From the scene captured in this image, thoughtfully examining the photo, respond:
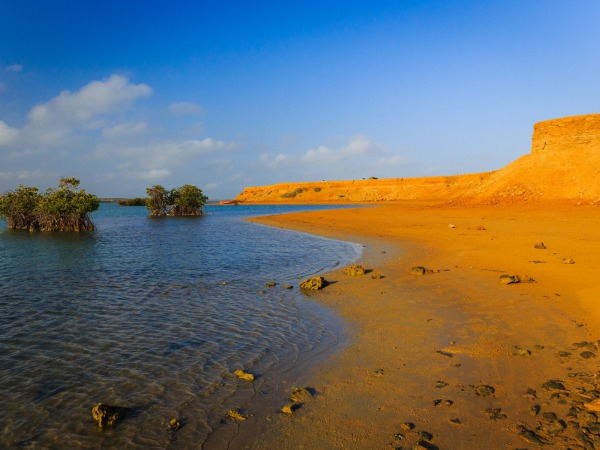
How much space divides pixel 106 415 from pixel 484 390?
594cm

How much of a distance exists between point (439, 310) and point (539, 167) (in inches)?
1977

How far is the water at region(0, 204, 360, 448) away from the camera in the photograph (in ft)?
18.2

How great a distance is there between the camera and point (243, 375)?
699cm

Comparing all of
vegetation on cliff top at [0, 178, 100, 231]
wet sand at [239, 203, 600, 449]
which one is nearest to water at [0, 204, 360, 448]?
wet sand at [239, 203, 600, 449]

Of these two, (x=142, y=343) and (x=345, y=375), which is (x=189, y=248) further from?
(x=345, y=375)

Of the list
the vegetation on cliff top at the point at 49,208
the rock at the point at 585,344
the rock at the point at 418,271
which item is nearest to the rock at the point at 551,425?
the rock at the point at 585,344

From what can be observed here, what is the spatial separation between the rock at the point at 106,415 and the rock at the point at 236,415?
1.64 meters

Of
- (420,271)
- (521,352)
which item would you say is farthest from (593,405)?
(420,271)

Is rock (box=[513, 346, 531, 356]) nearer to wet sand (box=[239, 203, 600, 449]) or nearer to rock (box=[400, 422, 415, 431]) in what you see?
wet sand (box=[239, 203, 600, 449])

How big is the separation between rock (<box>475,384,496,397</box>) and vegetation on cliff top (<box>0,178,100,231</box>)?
4257 centimetres

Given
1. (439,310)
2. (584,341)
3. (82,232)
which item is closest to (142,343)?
(439,310)

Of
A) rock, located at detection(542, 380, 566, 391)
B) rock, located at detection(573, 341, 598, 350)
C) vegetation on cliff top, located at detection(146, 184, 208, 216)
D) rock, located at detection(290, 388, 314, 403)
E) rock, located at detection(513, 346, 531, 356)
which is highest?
vegetation on cliff top, located at detection(146, 184, 208, 216)

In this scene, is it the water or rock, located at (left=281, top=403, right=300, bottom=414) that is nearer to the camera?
the water

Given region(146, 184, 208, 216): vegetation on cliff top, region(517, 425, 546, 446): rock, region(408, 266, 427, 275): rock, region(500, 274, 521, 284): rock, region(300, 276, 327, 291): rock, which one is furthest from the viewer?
region(146, 184, 208, 216): vegetation on cliff top
